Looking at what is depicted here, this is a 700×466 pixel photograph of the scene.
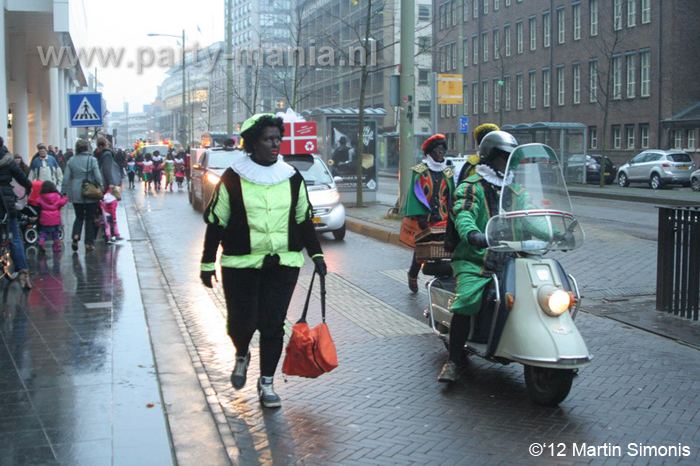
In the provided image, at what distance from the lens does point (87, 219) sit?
12812 mm

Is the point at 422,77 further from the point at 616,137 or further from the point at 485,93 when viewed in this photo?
the point at 616,137

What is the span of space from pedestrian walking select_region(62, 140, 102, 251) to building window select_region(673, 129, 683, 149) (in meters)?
35.9

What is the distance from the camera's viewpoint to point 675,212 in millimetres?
7570

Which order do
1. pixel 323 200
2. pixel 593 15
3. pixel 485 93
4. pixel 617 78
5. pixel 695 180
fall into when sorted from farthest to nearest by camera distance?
pixel 485 93, pixel 593 15, pixel 617 78, pixel 695 180, pixel 323 200

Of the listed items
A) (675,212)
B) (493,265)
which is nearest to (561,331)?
(493,265)

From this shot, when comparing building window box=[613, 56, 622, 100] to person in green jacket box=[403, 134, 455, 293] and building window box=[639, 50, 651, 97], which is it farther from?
person in green jacket box=[403, 134, 455, 293]

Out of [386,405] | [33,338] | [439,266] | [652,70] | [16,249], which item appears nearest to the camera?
[386,405]

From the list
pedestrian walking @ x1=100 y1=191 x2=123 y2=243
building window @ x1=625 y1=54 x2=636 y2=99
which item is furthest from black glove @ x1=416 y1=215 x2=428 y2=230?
building window @ x1=625 y1=54 x2=636 y2=99

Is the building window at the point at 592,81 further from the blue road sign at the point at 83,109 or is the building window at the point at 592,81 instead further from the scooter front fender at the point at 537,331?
the scooter front fender at the point at 537,331

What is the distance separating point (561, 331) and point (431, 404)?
3.15 ft

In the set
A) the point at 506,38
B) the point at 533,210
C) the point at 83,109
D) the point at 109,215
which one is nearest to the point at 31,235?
the point at 109,215

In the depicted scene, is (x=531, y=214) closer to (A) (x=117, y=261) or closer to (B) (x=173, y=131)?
(A) (x=117, y=261)

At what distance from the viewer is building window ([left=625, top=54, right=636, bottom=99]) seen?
4478 centimetres

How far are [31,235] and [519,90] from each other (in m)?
48.3
